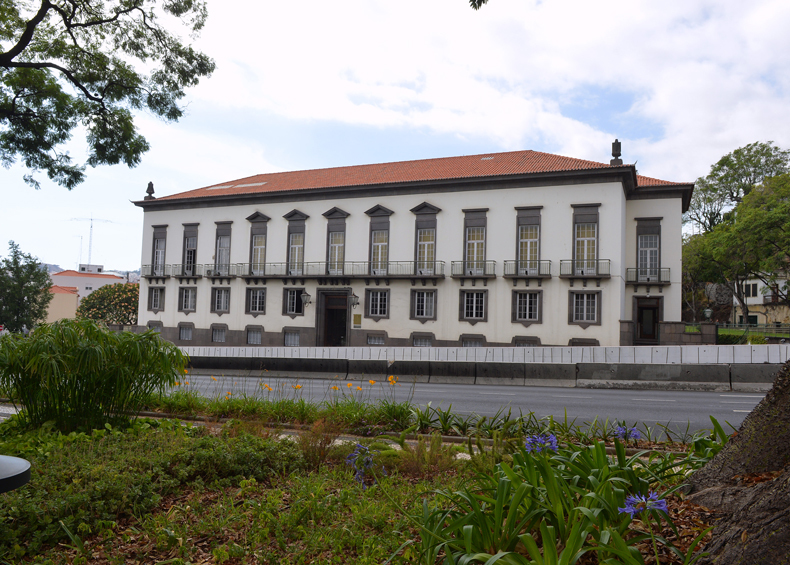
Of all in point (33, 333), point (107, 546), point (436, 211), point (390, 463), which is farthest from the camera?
point (436, 211)

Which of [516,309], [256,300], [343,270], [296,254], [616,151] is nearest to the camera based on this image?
[616,151]

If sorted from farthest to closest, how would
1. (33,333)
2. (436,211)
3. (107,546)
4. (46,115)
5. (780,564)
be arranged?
(436,211) → (46,115) → (33,333) → (107,546) → (780,564)

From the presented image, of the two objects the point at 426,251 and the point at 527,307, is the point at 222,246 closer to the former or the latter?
the point at 426,251

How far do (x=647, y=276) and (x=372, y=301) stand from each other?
17293 millimetres

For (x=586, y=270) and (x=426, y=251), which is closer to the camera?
(x=586, y=270)

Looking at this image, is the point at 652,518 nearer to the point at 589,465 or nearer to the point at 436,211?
the point at 589,465

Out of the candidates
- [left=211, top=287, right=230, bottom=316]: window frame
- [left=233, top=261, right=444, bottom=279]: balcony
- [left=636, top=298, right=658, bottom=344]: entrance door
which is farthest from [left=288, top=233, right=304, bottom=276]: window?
[left=636, top=298, right=658, bottom=344]: entrance door

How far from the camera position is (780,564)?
2.46 meters

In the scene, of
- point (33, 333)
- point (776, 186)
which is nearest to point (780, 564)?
point (33, 333)

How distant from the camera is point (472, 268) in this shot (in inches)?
1281

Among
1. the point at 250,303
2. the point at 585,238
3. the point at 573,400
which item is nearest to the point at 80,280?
the point at 250,303

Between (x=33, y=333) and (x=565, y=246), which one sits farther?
(x=565, y=246)

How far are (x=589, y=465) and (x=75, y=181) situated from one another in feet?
49.9

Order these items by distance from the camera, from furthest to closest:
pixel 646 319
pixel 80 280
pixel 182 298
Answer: pixel 80 280, pixel 182 298, pixel 646 319
